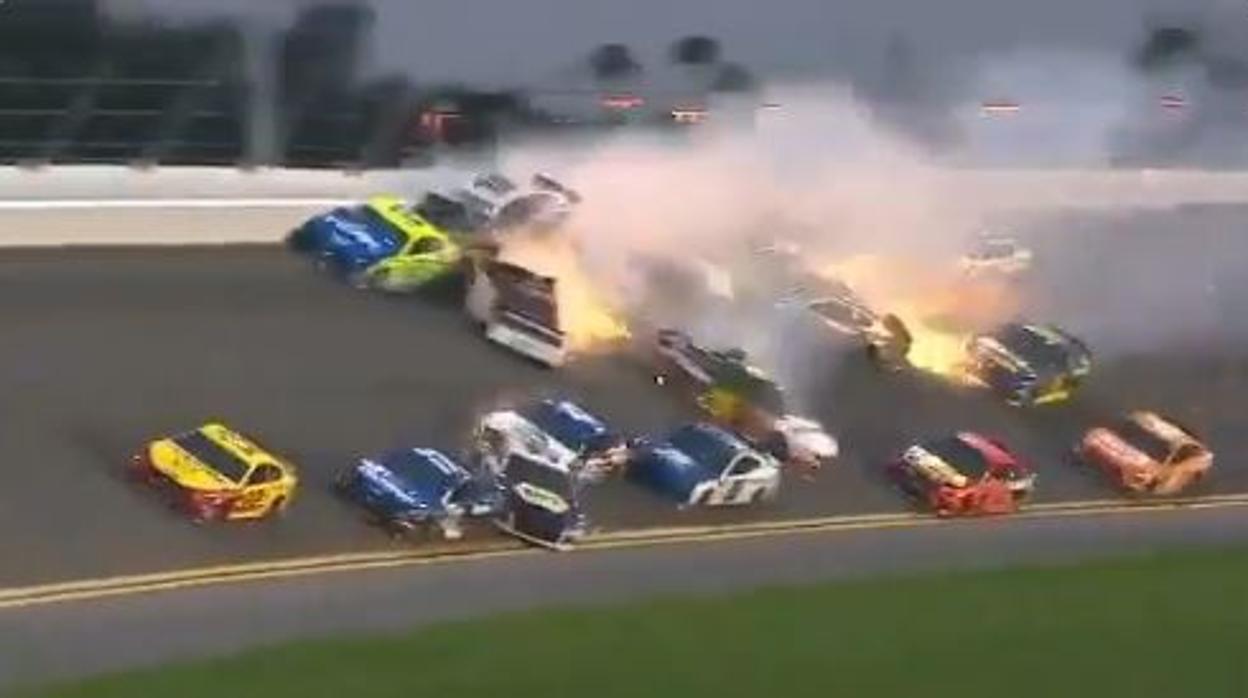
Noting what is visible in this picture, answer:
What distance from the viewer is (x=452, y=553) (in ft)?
94.5

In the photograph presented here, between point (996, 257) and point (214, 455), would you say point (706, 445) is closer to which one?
point (214, 455)

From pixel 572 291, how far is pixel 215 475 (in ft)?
32.9

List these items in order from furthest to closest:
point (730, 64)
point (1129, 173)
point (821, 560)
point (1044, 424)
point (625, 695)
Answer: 1. point (1129, 173)
2. point (730, 64)
3. point (1044, 424)
4. point (821, 560)
5. point (625, 695)

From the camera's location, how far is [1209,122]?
51.7m

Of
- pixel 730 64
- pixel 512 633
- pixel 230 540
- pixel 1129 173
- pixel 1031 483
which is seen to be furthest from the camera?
pixel 1129 173

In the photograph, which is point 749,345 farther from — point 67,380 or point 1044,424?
point 67,380

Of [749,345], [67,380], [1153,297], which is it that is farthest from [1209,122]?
[67,380]

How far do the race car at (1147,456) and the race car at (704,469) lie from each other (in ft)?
Answer: 20.9

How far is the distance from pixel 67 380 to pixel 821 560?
9660 mm

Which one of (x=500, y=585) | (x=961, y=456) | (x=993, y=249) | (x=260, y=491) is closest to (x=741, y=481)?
(x=961, y=456)

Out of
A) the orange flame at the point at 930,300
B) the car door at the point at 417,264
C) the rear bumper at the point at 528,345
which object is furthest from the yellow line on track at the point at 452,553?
the car door at the point at 417,264

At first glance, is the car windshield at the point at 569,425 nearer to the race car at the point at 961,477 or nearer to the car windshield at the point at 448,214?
the race car at the point at 961,477

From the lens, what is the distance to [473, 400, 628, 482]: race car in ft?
102

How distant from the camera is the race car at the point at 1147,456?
36531 mm
